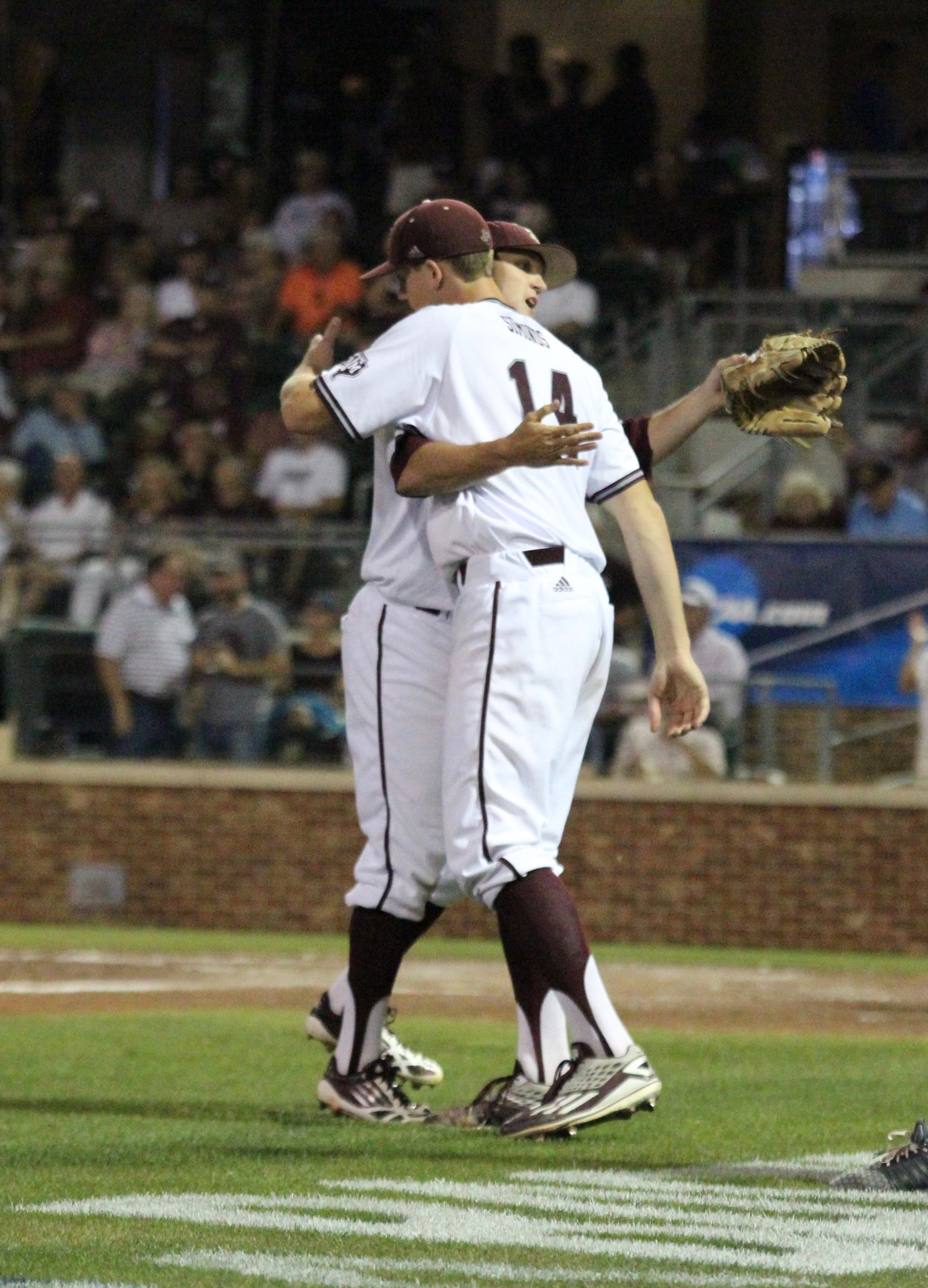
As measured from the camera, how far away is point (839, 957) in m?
11.4

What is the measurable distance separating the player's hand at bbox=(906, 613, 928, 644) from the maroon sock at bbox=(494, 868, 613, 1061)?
7.92m

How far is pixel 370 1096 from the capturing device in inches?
200

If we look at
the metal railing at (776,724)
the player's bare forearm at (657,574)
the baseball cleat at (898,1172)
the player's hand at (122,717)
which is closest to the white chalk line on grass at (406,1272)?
the baseball cleat at (898,1172)

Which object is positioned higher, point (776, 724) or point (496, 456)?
point (496, 456)

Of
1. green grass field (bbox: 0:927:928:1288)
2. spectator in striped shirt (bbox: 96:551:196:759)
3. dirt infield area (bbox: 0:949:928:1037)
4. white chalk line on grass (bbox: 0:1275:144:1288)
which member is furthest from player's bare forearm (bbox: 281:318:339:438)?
spectator in striped shirt (bbox: 96:551:196:759)

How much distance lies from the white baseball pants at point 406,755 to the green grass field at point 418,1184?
0.56 metres

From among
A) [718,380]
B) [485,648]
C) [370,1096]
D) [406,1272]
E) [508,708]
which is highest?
[718,380]

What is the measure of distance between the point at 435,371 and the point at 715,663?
7314 millimetres

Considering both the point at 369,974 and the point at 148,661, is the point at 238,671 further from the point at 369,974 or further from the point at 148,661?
the point at 369,974

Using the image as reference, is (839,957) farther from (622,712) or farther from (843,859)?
(622,712)

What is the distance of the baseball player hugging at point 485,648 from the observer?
4684 mm

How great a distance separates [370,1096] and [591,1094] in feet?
2.40

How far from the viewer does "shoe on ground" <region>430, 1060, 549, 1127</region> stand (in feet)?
15.8

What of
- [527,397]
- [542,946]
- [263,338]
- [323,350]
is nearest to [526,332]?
[527,397]
